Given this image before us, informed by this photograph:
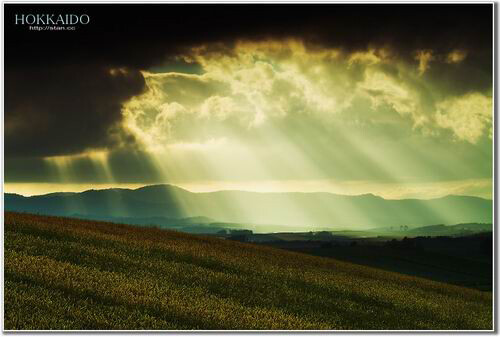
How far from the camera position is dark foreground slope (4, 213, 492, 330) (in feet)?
31.3

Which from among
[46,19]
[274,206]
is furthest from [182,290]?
[46,19]

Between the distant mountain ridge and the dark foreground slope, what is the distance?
0.89 m

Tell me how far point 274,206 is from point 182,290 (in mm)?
4180

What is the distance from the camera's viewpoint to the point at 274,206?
14305 mm

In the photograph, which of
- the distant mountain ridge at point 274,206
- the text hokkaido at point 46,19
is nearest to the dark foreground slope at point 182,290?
the distant mountain ridge at point 274,206

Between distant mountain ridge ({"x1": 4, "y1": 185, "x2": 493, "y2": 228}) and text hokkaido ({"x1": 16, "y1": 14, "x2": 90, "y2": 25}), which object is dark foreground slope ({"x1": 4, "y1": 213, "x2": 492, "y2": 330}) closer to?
distant mountain ridge ({"x1": 4, "y1": 185, "x2": 493, "y2": 228})

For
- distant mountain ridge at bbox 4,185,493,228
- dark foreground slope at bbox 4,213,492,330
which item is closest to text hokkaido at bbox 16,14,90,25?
distant mountain ridge at bbox 4,185,493,228

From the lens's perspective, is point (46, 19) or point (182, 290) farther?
point (46, 19)

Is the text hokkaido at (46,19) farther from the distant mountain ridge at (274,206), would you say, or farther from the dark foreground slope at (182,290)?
the dark foreground slope at (182,290)

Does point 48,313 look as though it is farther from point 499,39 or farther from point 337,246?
point 337,246

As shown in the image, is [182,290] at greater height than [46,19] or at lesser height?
lesser

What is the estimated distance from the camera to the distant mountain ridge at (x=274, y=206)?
14.2m

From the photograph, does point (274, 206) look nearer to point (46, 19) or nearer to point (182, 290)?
point (182, 290)

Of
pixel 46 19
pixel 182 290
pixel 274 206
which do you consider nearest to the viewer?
pixel 182 290
